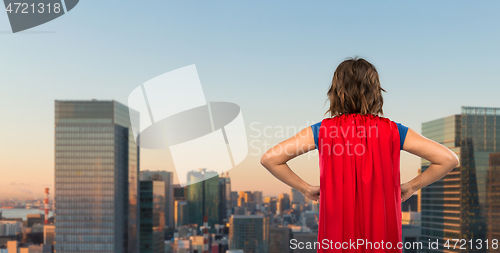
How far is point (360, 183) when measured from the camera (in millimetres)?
1484

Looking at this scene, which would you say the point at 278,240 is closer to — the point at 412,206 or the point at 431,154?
the point at 412,206

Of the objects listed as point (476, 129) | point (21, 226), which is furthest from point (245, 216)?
point (476, 129)

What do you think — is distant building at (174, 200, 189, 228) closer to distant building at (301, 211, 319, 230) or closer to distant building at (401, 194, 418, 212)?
distant building at (301, 211, 319, 230)

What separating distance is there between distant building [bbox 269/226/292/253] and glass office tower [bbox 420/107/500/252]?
28118mm

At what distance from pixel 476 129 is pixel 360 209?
287 feet

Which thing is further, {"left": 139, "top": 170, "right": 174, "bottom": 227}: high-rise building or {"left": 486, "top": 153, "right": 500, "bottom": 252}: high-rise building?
{"left": 139, "top": 170, "right": 174, "bottom": 227}: high-rise building

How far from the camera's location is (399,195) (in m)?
1.47

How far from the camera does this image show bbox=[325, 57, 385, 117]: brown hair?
4.76 ft

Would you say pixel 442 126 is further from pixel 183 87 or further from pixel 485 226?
pixel 183 87

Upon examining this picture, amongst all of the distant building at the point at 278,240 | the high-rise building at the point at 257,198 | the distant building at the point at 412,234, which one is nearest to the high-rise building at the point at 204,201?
the high-rise building at the point at 257,198

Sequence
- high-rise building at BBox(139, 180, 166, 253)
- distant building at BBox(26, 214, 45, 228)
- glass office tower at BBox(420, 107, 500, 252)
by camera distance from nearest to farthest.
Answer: glass office tower at BBox(420, 107, 500, 252) < distant building at BBox(26, 214, 45, 228) < high-rise building at BBox(139, 180, 166, 253)

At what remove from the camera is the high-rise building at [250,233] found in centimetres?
8506

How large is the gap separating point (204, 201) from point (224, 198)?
27.7 feet

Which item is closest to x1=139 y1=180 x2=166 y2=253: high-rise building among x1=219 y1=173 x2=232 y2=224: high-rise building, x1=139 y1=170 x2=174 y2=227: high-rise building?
x1=139 y1=170 x2=174 y2=227: high-rise building
